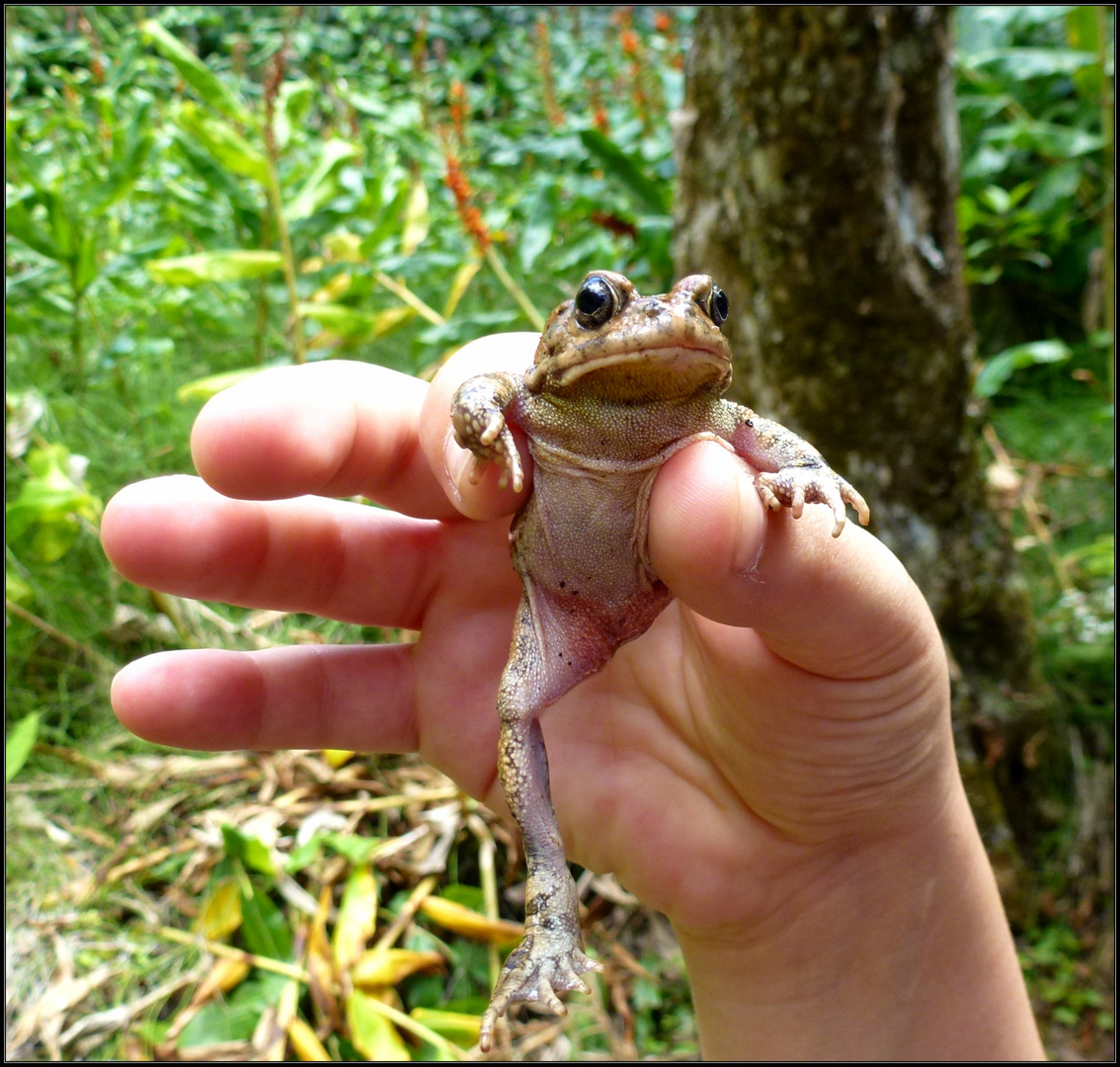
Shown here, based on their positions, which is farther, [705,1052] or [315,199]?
[315,199]

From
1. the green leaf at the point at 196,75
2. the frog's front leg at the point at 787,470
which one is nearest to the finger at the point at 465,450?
the frog's front leg at the point at 787,470

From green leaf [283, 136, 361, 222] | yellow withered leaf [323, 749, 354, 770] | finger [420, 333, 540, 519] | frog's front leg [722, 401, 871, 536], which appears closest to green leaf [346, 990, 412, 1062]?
yellow withered leaf [323, 749, 354, 770]

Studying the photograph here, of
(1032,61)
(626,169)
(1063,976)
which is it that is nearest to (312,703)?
(626,169)

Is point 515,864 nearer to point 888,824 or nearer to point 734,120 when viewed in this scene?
point 888,824

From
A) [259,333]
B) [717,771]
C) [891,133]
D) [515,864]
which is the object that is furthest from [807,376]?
[259,333]

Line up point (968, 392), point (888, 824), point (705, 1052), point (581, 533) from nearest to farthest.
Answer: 1. point (581, 533)
2. point (888, 824)
3. point (705, 1052)
4. point (968, 392)

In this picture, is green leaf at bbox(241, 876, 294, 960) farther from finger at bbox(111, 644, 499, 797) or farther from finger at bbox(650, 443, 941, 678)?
finger at bbox(650, 443, 941, 678)

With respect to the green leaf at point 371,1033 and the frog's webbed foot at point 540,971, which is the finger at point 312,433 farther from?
the green leaf at point 371,1033

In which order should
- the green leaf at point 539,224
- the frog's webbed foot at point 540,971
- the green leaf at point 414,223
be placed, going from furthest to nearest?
1. the green leaf at point 414,223
2. the green leaf at point 539,224
3. the frog's webbed foot at point 540,971
